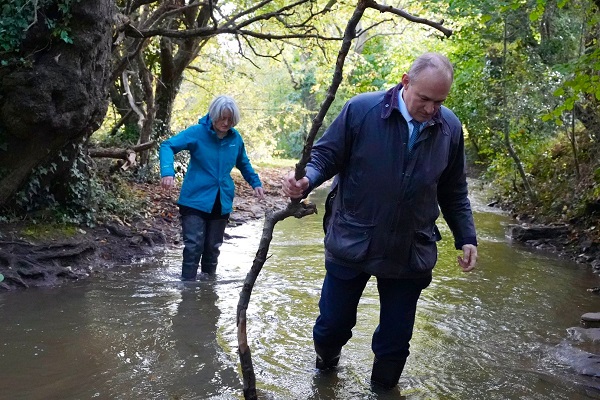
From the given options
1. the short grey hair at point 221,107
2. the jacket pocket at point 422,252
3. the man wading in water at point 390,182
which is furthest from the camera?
the short grey hair at point 221,107

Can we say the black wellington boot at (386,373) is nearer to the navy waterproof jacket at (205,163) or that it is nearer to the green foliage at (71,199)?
the navy waterproof jacket at (205,163)

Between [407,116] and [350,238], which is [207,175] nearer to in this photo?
[350,238]

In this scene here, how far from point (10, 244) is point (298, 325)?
3.35 m

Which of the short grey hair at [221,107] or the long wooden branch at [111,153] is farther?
the long wooden branch at [111,153]

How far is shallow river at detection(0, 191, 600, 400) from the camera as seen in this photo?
4.39 metres

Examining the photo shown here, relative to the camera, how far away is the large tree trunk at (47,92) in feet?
23.2

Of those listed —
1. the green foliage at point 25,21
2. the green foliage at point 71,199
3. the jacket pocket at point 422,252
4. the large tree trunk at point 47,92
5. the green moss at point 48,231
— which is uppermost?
the green foliage at point 25,21

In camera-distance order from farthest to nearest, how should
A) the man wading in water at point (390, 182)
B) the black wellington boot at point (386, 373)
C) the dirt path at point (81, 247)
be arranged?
the dirt path at point (81, 247) < the black wellington boot at point (386, 373) < the man wading in water at point (390, 182)

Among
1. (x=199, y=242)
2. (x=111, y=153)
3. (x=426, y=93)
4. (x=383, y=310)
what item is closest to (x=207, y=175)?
(x=199, y=242)

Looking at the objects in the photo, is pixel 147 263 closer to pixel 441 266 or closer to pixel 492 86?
pixel 441 266

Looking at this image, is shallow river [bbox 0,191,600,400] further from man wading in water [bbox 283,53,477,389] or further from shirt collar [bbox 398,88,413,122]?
shirt collar [bbox 398,88,413,122]

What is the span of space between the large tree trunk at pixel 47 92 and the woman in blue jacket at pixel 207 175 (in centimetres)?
145

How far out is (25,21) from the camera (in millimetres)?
6992

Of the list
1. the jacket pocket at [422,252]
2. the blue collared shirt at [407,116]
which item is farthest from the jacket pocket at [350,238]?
the blue collared shirt at [407,116]
